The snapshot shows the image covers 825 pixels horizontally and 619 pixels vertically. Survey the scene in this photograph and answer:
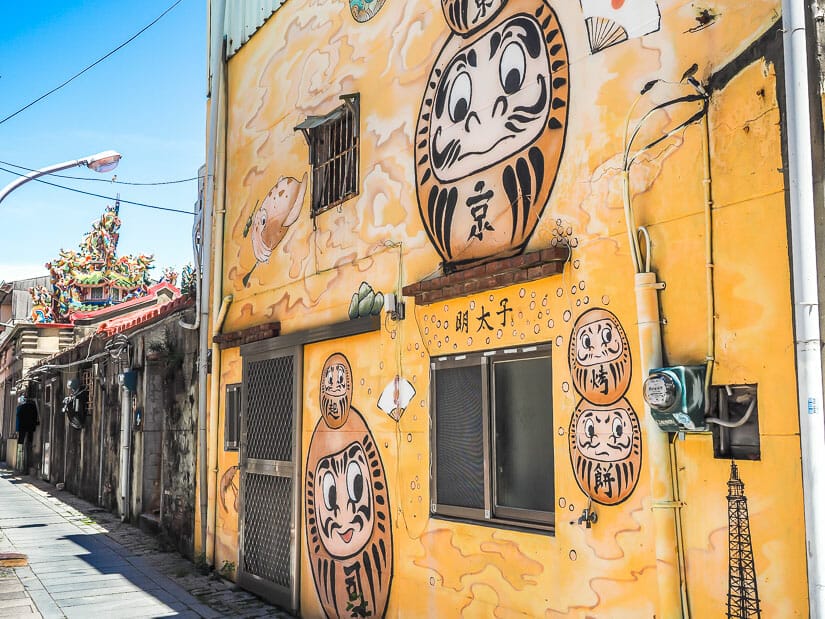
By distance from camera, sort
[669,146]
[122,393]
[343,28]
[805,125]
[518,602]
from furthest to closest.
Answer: [122,393] → [343,28] → [518,602] → [669,146] → [805,125]

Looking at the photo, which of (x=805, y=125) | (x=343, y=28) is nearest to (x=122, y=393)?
(x=343, y=28)

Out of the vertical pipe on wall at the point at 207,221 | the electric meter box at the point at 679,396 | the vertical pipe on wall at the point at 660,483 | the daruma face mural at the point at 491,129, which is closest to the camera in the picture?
the electric meter box at the point at 679,396

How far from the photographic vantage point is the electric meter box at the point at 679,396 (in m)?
4.54

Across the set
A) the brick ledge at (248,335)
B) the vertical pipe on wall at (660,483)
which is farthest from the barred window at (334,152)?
the vertical pipe on wall at (660,483)

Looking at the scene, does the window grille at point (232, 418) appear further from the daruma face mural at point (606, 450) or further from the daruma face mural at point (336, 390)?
the daruma face mural at point (606, 450)

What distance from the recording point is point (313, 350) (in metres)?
9.07

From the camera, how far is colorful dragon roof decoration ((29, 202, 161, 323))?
31328 mm

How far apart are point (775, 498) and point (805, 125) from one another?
1.90m

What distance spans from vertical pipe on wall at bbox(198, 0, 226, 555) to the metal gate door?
51.2 inches

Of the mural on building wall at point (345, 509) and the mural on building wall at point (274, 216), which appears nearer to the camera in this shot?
the mural on building wall at point (345, 509)

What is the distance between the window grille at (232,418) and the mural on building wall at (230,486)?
285 mm

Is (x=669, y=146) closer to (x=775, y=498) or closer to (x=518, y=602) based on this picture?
(x=775, y=498)

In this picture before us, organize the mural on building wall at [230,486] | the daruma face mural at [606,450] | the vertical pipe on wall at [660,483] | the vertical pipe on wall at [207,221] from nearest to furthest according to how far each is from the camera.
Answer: the vertical pipe on wall at [660,483] < the daruma face mural at [606,450] < the mural on building wall at [230,486] < the vertical pipe on wall at [207,221]

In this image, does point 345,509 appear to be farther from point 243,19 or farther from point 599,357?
point 243,19
